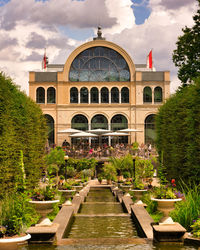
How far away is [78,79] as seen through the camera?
45.2 metres

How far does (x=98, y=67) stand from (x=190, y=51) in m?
26.2

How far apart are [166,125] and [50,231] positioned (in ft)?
38.8

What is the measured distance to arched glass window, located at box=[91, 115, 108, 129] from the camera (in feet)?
146

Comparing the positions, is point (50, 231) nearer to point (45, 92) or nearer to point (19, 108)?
point (19, 108)

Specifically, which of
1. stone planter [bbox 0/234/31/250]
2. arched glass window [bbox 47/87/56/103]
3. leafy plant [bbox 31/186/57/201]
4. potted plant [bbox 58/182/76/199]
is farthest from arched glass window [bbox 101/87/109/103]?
stone planter [bbox 0/234/31/250]

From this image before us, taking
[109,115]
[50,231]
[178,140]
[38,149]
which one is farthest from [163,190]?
[109,115]

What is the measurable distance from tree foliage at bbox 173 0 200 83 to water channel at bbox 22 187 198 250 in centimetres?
928

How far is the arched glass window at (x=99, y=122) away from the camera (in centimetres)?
4456

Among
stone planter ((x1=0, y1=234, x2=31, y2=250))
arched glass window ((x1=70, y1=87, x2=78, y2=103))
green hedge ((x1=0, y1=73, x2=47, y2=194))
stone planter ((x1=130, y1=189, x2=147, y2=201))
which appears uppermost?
arched glass window ((x1=70, y1=87, x2=78, y2=103))

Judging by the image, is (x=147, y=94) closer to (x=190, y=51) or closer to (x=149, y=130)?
(x=149, y=130)

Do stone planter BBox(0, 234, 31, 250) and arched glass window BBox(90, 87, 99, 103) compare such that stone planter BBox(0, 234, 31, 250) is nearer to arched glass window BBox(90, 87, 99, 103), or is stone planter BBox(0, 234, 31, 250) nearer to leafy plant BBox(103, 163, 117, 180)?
leafy plant BBox(103, 163, 117, 180)

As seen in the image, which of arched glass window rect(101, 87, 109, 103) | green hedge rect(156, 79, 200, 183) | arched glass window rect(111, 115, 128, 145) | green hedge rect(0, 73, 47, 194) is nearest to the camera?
green hedge rect(0, 73, 47, 194)

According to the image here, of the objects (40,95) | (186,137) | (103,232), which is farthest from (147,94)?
(103,232)

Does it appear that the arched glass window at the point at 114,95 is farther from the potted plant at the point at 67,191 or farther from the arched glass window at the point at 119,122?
the potted plant at the point at 67,191
